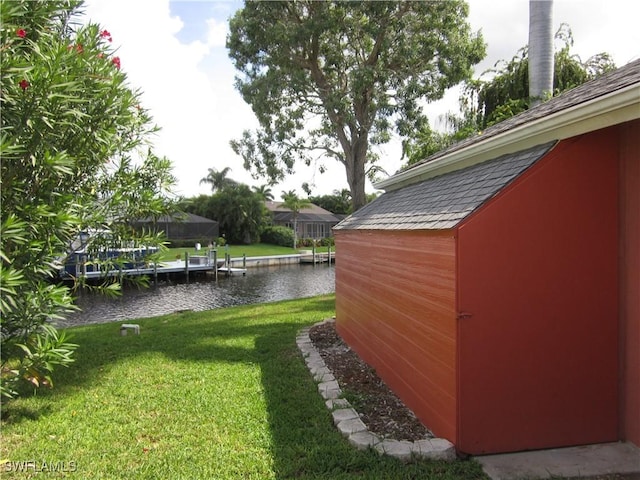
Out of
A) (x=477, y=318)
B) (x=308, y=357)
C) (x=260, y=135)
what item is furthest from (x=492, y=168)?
(x=260, y=135)

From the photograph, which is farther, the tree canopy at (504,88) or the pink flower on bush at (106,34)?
the tree canopy at (504,88)

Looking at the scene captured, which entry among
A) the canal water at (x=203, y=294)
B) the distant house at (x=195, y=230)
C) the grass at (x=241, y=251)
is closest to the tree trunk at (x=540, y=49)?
the canal water at (x=203, y=294)

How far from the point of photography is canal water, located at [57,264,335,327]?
55.7ft

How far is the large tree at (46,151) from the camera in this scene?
4.04 meters

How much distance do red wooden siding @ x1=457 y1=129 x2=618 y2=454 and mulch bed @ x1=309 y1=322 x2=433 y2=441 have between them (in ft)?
2.46

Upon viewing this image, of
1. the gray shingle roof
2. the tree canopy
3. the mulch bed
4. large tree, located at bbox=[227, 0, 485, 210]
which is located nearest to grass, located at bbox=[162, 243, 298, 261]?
large tree, located at bbox=[227, 0, 485, 210]

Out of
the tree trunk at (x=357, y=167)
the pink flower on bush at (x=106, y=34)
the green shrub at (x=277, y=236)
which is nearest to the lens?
the pink flower on bush at (x=106, y=34)

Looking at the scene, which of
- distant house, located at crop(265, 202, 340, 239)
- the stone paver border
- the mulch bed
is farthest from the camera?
distant house, located at crop(265, 202, 340, 239)

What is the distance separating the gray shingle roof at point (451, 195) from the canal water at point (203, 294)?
39.9 feet

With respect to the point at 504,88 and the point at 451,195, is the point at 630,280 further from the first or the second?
the point at 504,88

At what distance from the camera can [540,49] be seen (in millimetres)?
11711

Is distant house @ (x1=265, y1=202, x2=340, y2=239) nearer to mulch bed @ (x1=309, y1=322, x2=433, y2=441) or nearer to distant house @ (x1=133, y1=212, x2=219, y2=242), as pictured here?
distant house @ (x1=133, y1=212, x2=219, y2=242)

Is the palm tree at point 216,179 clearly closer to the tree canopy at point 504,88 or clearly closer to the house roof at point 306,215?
the house roof at point 306,215

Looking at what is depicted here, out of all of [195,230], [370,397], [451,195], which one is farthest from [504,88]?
[195,230]
